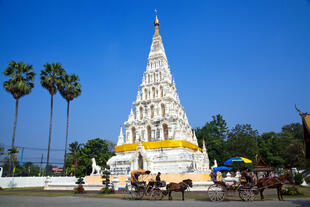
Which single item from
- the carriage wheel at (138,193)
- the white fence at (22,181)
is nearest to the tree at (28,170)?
the white fence at (22,181)

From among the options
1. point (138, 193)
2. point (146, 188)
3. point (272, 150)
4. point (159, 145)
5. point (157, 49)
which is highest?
point (157, 49)

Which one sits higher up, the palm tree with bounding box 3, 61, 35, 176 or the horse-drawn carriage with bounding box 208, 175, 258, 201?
the palm tree with bounding box 3, 61, 35, 176

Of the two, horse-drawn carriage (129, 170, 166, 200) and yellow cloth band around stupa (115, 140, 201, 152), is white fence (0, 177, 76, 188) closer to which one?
yellow cloth band around stupa (115, 140, 201, 152)

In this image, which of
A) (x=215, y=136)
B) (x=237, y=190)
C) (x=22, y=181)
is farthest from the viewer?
(x=215, y=136)

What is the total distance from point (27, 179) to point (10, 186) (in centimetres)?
254

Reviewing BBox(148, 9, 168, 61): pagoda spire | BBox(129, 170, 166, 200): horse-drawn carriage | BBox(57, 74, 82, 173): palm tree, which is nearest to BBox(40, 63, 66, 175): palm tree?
BBox(57, 74, 82, 173): palm tree

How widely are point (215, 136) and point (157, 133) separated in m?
30.1

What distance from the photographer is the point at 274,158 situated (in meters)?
41.1

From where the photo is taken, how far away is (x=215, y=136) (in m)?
55.8

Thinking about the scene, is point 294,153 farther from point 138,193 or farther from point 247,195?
point 138,193

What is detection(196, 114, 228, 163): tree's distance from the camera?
4547cm

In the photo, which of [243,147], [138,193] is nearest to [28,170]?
[243,147]

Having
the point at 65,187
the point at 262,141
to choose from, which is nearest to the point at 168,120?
the point at 65,187

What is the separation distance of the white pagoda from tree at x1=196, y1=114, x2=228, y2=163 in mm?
12650
